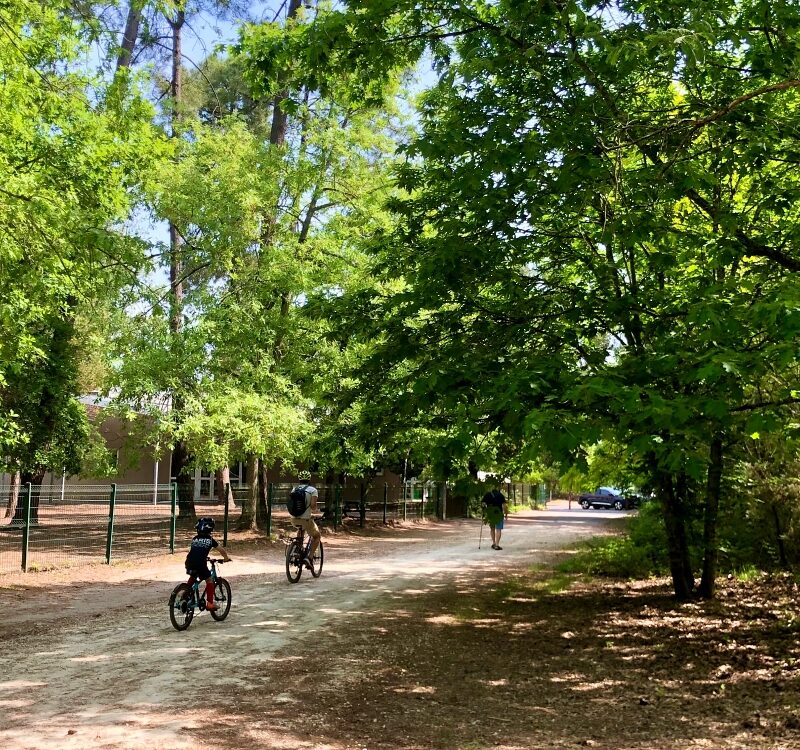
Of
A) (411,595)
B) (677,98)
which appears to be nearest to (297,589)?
(411,595)

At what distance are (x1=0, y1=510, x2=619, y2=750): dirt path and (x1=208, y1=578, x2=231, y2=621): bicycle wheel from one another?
0.14 metres

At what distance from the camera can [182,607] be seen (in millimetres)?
8945

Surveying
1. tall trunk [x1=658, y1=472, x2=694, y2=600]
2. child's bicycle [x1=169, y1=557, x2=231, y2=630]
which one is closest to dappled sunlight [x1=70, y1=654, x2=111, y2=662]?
child's bicycle [x1=169, y1=557, x2=231, y2=630]

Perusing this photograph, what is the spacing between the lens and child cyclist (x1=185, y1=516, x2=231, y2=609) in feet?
29.8

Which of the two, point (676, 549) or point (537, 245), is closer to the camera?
point (537, 245)

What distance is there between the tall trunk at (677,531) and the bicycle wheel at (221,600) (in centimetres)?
610

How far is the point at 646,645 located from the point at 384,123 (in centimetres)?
1685

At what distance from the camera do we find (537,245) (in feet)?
30.8

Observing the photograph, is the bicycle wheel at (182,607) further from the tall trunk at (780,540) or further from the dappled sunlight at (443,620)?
the tall trunk at (780,540)

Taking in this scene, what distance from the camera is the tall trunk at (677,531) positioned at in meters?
11.0

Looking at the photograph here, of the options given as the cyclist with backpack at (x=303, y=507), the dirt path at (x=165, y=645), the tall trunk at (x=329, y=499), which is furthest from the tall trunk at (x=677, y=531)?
the tall trunk at (x=329, y=499)

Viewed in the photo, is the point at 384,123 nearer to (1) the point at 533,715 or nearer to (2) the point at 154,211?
(2) the point at 154,211

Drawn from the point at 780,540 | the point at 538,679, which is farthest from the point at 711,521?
the point at 538,679

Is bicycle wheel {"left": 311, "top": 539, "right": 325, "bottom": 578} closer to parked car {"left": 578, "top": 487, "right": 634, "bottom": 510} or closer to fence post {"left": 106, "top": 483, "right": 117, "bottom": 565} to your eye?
fence post {"left": 106, "top": 483, "right": 117, "bottom": 565}
